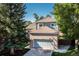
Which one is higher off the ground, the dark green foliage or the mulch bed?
the dark green foliage

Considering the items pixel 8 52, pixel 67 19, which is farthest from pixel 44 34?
pixel 8 52

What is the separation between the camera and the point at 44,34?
393 centimetres

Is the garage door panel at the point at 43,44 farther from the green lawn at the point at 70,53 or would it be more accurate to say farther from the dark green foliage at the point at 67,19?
the dark green foliage at the point at 67,19

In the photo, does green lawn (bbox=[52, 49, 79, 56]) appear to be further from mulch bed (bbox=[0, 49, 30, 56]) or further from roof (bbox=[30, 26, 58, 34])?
mulch bed (bbox=[0, 49, 30, 56])

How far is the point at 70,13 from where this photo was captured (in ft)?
12.9

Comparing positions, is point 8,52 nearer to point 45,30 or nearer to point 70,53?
point 45,30

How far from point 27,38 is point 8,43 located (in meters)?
0.28

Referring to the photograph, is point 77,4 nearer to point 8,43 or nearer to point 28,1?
point 28,1

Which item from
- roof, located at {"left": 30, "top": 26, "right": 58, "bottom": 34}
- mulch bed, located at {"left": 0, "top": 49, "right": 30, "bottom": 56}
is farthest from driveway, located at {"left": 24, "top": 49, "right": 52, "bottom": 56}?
roof, located at {"left": 30, "top": 26, "right": 58, "bottom": 34}

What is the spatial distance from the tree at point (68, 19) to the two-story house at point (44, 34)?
0.33 feet

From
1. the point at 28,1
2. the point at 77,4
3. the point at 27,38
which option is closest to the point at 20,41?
the point at 27,38

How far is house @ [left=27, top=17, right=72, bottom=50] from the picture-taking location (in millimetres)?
3928

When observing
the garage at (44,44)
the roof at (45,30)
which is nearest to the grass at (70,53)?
the garage at (44,44)

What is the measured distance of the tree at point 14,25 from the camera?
12.9 feet
